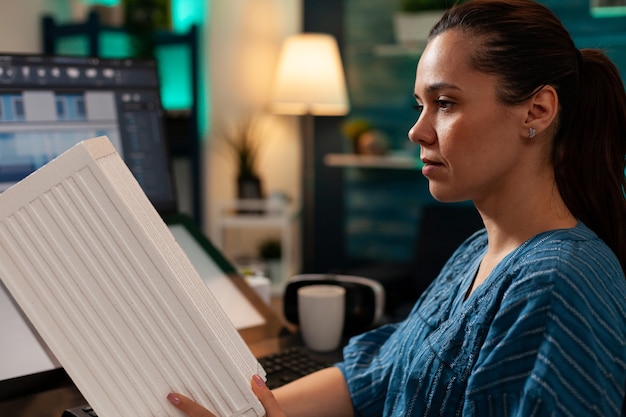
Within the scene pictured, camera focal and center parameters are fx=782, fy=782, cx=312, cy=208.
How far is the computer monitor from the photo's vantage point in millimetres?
1134

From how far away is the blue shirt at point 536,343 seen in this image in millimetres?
859

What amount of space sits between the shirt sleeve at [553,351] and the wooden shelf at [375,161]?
3.11 metres

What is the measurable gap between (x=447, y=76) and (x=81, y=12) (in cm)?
282

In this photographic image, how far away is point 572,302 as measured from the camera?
872 millimetres

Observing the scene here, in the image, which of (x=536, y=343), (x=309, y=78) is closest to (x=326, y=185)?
(x=309, y=78)

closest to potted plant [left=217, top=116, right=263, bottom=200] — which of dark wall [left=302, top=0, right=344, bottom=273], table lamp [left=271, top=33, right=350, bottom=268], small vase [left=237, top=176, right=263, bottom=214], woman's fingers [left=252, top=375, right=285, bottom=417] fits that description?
small vase [left=237, top=176, right=263, bottom=214]

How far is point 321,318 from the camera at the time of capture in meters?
1.42

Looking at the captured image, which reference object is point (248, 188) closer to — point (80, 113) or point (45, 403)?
point (80, 113)

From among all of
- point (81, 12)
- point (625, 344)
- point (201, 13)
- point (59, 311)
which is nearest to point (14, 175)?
point (59, 311)

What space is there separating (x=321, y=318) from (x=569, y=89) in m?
0.62

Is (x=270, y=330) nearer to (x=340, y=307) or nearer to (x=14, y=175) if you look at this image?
(x=340, y=307)

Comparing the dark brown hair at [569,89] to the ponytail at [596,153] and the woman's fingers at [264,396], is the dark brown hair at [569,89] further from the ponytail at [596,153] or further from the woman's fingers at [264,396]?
the woman's fingers at [264,396]

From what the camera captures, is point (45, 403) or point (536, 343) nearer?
point (536, 343)

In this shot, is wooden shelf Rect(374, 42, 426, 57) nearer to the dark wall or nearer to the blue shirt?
the dark wall
